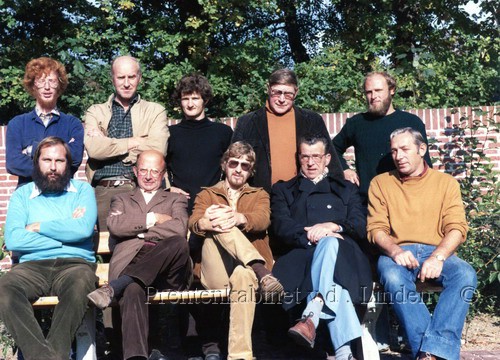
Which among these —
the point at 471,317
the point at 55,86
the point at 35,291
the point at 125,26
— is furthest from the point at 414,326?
the point at 125,26

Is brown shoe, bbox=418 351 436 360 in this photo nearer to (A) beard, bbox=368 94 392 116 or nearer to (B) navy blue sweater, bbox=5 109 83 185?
(A) beard, bbox=368 94 392 116

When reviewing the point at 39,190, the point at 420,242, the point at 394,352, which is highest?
the point at 39,190

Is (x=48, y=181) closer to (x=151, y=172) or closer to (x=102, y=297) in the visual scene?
(x=151, y=172)

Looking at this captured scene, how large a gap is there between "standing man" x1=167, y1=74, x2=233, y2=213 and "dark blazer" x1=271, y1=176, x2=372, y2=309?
0.58 m

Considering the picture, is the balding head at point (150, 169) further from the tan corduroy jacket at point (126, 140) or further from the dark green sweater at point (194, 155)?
the dark green sweater at point (194, 155)

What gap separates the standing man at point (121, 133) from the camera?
18.2 feet

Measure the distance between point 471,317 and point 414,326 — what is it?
178 centimetres

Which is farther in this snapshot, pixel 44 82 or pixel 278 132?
pixel 278 132

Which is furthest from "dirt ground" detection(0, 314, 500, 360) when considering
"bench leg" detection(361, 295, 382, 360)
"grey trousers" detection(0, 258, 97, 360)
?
"grey trousers" detection(0, 258, 97, 360)

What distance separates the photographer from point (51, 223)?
5.02 meters

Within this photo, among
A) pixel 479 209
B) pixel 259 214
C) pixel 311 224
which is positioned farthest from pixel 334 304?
pixel 479 209

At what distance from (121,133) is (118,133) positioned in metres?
0.02

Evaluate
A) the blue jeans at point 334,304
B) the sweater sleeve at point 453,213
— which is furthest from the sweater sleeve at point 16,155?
the sweater sleeve at point 453,213

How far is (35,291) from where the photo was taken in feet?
15.8
